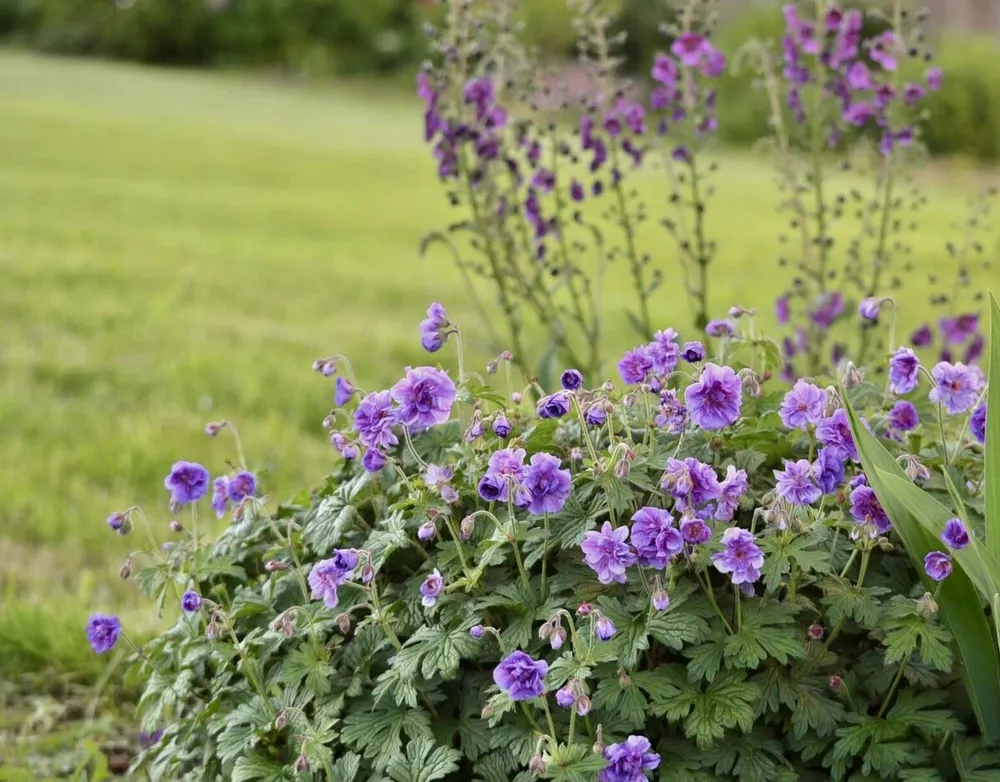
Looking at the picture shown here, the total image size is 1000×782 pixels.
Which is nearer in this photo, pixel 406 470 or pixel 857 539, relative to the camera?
pixel 857 539

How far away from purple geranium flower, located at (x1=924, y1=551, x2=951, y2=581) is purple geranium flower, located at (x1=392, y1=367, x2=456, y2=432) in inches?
23.5

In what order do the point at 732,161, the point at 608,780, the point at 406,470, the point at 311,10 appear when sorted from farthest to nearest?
the point at 311,10 → the point at 732,161 → the point at 406,470 → the point at 608,780

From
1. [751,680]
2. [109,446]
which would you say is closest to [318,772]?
[751,680]

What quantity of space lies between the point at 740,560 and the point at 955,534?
0.27 metres

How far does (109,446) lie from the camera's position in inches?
134

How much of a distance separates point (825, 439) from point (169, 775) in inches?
42.7

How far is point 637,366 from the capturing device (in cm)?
164

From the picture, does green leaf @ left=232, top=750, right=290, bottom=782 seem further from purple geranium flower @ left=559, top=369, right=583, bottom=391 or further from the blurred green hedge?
the blurred green hedge

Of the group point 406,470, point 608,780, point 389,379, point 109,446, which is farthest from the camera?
point 389,379

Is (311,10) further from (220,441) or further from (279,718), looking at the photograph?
(279,718)

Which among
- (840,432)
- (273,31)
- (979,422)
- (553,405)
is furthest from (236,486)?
(273,31)

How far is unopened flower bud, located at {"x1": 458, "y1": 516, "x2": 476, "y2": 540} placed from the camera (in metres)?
1.42

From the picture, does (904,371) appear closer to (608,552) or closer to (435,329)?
(608,552)

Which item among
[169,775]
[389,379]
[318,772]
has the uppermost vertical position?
[318,772]
